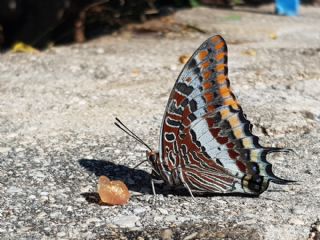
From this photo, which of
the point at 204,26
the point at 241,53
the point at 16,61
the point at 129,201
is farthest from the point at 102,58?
the point at 129,201

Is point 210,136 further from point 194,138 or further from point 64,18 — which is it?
point 64,18

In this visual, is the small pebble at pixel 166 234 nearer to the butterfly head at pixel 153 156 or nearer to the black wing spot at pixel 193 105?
the butterfly head at pixel 153 156

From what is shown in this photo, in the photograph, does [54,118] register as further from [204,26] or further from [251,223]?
[204,26]

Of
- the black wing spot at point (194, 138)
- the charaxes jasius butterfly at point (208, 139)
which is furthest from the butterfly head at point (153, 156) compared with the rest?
the black wing spot at point (194, 138)

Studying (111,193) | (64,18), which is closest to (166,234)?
(111,193)

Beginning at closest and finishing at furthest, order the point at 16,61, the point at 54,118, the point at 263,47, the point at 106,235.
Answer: the point at 106,235
the point at 54,118
the point at 16,61
the point at 263,47

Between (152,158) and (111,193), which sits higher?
(152,158)
